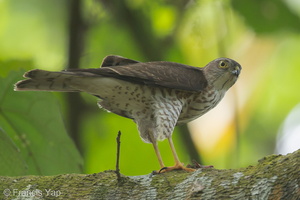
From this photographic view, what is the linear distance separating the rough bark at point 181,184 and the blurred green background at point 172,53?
50.0 inches

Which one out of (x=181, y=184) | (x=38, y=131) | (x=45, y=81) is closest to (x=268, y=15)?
(x=45, y=81)

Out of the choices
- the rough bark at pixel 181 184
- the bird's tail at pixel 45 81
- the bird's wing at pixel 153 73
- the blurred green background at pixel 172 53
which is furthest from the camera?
the blurred green background at pixel 172 53

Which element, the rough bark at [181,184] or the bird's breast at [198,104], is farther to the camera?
the bird's breast at [198,104]

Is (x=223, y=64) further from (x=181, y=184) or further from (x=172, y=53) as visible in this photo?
(x=181, y=184)

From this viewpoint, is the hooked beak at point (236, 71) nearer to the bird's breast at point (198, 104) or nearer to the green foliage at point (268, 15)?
the bird's breast at point (198, 104)

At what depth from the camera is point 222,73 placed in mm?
5895

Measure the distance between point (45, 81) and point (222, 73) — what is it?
6.03 feet

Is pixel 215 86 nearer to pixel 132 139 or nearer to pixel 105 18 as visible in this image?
pixel 132 139

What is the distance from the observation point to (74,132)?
6.53 meters

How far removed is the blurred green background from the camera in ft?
21.6

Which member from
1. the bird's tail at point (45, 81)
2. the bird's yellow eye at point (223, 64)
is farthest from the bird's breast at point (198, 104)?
the bird's tail at point (45, 81)

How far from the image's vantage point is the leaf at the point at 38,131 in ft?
15.9

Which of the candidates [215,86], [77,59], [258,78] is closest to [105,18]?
[77,59]

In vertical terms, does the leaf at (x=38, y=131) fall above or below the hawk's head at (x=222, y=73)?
below
